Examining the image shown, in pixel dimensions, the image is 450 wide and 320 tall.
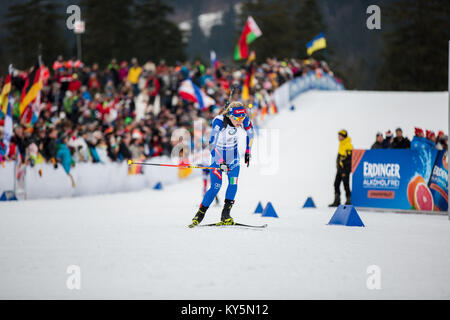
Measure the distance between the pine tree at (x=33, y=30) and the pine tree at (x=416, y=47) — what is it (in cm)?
4098

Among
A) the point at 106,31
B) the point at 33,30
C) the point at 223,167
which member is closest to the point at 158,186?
the point at 223,167

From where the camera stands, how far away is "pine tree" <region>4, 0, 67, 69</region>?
7950 cm

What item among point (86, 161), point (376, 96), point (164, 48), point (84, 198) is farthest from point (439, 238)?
point (164, 48)

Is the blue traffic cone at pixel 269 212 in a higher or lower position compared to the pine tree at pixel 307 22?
lower

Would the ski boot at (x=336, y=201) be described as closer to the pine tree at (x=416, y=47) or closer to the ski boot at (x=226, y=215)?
the ski boot at (x=226, y=215)

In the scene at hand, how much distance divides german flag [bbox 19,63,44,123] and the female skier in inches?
382

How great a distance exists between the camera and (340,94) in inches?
1759

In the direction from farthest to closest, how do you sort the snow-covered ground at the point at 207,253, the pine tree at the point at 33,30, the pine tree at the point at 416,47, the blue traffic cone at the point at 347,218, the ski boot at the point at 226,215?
the pine tree at the point at 416,47 < the pine tree at the point at 33,30 < the blue traffic cone at the point at 347,218 < the ski boot at the point at 226,215 < the snow-covered ground at the point at 207,253

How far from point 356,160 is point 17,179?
905 cm

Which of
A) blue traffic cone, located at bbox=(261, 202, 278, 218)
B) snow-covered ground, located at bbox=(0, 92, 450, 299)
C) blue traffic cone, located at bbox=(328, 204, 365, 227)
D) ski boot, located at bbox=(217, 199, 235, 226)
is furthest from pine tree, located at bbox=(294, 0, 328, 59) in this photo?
Result: ski boot, located at bbox=(217, 199, 235, 226)

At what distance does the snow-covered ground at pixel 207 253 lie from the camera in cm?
630

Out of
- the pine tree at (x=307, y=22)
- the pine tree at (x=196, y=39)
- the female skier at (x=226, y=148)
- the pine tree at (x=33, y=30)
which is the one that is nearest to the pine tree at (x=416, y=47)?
the pine tree at (x=307, y=22)

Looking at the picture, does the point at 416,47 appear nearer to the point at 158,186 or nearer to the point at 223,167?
the point at 158,186

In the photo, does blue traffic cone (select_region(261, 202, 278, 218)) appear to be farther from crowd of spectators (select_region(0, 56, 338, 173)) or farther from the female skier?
crowd of spectators (select_region(0, 56, 338, 173))
